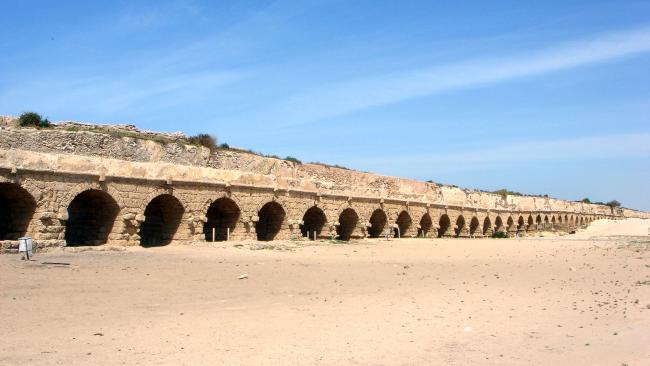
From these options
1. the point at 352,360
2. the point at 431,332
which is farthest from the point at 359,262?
the point at 352,360

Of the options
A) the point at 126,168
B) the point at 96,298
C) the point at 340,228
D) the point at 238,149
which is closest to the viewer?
the point at 96,298

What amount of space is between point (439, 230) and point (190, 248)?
2091cm

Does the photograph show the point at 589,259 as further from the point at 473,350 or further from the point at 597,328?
the point at 473,350

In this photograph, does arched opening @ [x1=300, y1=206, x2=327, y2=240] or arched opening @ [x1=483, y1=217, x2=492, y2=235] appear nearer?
arched opening @ [x1=300, y1=206, x2=327, y2=240]

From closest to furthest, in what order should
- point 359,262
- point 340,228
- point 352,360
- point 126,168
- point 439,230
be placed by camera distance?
point 352,360
point 359,262
point 126,168
point 340,228
point 439,230

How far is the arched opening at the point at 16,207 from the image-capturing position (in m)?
15.3

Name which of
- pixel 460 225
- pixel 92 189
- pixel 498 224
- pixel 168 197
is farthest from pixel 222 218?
pixel 498 224

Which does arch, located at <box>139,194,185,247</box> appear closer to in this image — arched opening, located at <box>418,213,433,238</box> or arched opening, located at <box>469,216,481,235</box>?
arched opening, located at <box>418,213,433,238</box>

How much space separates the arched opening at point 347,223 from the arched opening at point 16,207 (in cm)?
1432

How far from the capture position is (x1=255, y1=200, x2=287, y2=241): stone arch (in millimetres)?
22469

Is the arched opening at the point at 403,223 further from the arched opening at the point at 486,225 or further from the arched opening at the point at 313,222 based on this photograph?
the arched opening at the point at 486,225

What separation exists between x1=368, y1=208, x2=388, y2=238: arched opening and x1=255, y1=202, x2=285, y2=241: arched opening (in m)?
7.08

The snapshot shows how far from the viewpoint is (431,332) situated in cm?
759

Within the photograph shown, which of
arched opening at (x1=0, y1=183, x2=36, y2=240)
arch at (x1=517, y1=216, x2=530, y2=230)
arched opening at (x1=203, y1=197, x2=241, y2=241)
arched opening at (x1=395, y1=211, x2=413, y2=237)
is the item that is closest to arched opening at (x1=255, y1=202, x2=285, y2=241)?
arched opening at (x1=203, y1=197, x2=241, y2=241)
